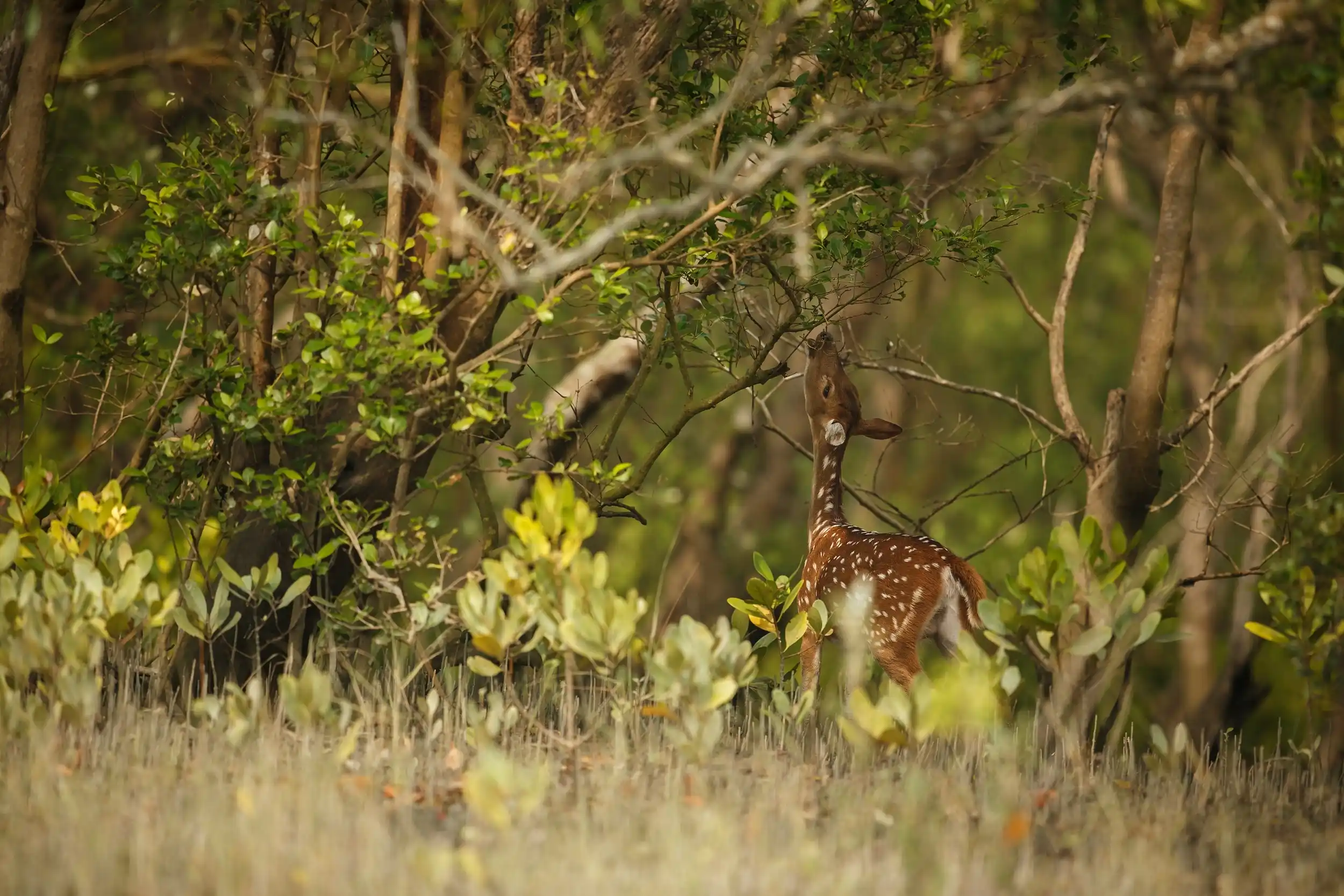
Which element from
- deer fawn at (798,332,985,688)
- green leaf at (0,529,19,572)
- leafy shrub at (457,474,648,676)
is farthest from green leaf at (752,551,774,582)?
green leaf at (0,529,19,572)

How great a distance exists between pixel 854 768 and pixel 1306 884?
1.54m

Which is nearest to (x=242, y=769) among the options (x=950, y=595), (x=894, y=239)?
(x=950, y=595)

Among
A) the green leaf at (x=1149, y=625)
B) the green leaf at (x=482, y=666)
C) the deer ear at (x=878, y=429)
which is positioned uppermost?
the deer ear at (x=878, y=429)

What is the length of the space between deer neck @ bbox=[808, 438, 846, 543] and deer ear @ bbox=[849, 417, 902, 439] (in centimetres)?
13

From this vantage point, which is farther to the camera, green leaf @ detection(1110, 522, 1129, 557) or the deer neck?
the deer neck

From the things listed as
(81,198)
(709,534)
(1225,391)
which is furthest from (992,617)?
(709,534)

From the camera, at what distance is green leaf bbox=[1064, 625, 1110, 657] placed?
4.87m

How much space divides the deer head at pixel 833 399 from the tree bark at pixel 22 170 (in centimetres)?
362

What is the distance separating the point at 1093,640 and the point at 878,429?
2137mm

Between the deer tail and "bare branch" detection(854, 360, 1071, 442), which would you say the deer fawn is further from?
"bare branch" detection(854, 360, 1071, 442)

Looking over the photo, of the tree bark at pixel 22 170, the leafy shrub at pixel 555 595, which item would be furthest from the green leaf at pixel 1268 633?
the tree bark at pixel 22 170

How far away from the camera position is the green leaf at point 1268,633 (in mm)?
5066

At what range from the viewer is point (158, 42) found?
35.1 feet

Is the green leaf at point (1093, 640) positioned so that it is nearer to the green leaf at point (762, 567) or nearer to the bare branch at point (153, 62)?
the green leaf at point (762, 567)
